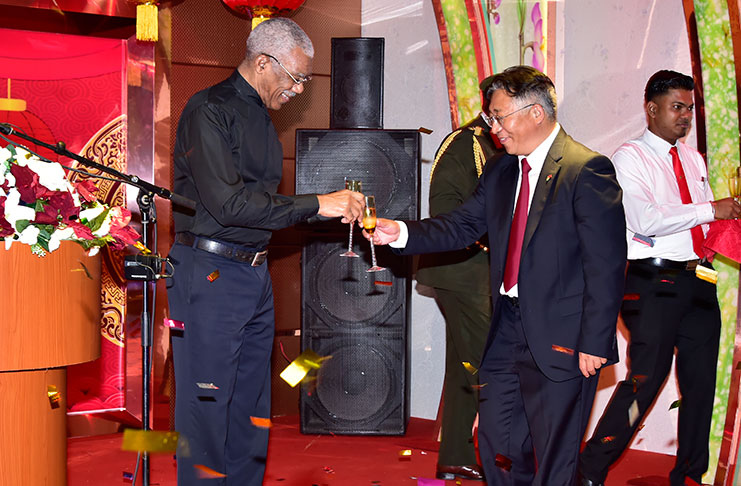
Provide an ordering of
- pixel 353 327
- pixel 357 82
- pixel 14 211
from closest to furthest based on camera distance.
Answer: pixel 14 211
pixel 357 82
pixel 353 327

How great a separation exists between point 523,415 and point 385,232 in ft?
Answer: 2.73

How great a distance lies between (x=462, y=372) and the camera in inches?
159

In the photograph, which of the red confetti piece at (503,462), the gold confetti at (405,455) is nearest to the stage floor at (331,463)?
the gold confetti at (405,455)

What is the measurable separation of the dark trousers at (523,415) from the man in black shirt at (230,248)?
2.43 feet

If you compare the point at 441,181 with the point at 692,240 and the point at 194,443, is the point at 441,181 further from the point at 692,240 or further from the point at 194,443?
the point at 194,443

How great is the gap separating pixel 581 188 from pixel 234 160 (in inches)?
46.7

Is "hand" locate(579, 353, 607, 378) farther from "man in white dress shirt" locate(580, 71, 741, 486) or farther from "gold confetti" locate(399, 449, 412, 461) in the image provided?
"gold confetti" locate(399, 449, 412, 461)

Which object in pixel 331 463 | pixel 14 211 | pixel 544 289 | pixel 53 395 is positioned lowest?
pixel 331 463

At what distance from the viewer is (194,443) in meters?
2.85

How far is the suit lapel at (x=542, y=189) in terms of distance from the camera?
2.74 meters

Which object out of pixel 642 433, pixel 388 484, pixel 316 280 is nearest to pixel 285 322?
pixel 316 280

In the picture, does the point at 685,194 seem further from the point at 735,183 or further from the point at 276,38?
the point at 276,38

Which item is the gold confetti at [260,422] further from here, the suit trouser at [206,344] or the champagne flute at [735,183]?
the champagne flute at [735,183]

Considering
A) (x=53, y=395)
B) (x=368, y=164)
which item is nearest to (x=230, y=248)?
(x=53, y=395)
